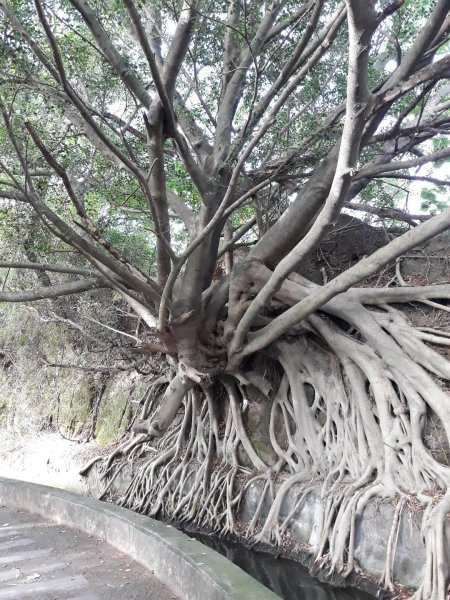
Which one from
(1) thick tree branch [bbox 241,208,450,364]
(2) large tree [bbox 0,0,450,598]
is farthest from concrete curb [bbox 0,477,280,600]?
(1) thick tree branch [bbox 241,208,450,364]

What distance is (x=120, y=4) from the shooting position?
4.39 meters

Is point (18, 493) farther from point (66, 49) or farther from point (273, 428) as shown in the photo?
point (66, 49)

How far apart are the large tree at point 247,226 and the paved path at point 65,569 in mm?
1829

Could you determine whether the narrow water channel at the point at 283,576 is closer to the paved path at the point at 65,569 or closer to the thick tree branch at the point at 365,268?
the paved path at the point at 65,569

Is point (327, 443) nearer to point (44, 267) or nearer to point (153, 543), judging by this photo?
point (153, 543)

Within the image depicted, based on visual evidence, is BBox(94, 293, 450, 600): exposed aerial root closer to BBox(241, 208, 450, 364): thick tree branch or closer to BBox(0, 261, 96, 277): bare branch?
BBox(241, 208, 450, 364): thick tree branch

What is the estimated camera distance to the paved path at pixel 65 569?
3068 millimetres

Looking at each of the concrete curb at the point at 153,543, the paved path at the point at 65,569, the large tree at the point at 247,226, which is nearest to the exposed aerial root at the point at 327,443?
the large tree at the point at 247,226

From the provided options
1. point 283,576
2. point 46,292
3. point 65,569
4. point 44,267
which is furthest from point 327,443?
point 46,292

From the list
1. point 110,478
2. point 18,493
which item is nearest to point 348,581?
point 18,493

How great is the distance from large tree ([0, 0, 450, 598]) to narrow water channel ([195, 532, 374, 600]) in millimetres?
228

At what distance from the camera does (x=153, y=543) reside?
3398 millimetres

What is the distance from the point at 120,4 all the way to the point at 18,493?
4545mm

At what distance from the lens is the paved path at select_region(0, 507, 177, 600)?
3.07m
